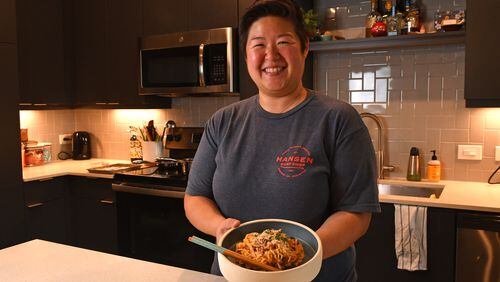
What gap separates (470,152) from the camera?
109 inches

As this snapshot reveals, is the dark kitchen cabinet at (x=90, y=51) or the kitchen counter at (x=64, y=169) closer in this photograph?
the kitchen counter at (x=64, y=169)

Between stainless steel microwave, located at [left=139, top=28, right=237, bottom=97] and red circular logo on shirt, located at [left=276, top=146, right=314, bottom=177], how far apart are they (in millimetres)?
1859

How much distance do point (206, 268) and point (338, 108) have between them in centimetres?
196

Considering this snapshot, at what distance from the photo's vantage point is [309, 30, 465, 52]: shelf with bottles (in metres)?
2.61

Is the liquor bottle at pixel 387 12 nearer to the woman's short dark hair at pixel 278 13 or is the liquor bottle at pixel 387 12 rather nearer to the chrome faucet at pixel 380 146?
the chrome faucet at pixel 380 146

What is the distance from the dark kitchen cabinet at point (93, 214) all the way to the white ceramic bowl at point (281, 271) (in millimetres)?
2448

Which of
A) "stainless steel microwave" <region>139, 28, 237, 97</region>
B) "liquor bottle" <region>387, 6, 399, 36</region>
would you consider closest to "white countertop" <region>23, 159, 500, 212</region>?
"stainless steel microwave" <region>139, 28, 237, 97</region>

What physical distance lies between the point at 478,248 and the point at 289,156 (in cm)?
146

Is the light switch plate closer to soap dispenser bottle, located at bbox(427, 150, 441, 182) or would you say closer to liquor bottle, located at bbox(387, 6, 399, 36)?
soap dispenser bottle, located at bbox(427, 150, 441, 182)

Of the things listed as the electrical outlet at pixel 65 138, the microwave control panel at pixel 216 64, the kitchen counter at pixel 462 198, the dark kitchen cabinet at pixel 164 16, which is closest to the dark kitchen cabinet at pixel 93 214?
the electrical outlet at pixel 65 138

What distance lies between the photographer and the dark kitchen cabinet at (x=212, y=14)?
3.07 m

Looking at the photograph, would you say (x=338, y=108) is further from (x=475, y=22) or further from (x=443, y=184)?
(x=443, y=184)

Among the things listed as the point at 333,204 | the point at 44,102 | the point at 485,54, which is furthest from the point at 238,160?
the point at 44,102

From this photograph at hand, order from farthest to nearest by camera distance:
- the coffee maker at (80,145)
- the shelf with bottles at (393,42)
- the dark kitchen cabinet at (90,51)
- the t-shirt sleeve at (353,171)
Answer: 1. the coffee maker at (80,145)
2. the dark kitchen cabinet at (90,51)
3. the shelf with bottles at (393,42)
4. the t-shirt sleeve at (353,171)
